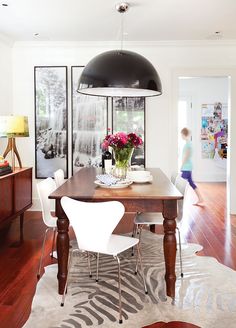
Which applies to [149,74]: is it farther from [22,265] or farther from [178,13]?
[22,265]

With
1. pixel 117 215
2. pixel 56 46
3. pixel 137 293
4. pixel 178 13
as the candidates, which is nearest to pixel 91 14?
pixel 178 13

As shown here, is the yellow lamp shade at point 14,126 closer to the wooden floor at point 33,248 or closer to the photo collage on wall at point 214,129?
the wooden floor at point 33,248

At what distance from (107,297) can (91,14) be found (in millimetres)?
3228

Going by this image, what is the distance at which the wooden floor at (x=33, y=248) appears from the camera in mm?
2693

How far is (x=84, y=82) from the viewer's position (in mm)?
3133

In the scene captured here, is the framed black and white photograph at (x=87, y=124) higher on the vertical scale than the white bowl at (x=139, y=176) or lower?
higher

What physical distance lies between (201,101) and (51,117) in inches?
199

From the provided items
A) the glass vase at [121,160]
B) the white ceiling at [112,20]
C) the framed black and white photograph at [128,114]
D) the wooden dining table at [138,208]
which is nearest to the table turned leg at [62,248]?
the wooden dining table at [138,208]

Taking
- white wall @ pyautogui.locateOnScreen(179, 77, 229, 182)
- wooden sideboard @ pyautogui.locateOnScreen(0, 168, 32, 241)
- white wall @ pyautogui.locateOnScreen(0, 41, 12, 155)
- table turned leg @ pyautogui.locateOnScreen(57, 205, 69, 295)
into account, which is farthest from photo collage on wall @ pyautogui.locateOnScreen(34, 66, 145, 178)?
white wall @ pyautogui.locateOnScreen(179, 77, 229, 182)

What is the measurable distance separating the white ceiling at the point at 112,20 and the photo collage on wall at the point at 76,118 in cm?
68

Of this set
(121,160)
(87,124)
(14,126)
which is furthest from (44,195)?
(87,124)

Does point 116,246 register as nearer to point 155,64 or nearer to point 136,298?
point 136,298

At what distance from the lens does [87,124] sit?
580cm

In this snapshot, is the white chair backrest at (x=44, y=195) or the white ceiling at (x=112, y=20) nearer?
the white chair backrest at (x=44, y=195)
